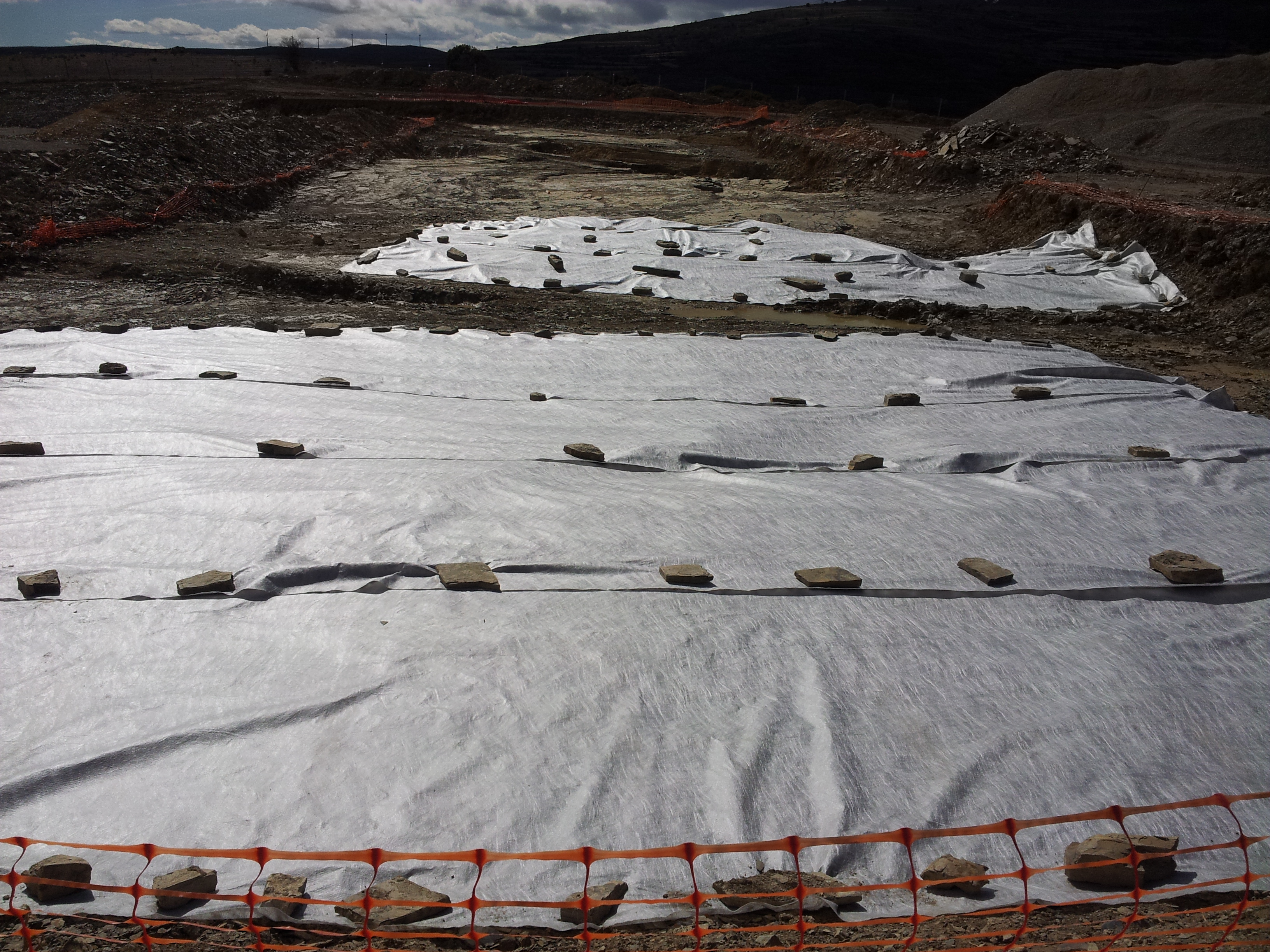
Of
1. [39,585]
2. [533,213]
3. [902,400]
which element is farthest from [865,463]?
[533,213]

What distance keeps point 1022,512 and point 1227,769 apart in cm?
147

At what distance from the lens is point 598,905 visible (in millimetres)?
1993

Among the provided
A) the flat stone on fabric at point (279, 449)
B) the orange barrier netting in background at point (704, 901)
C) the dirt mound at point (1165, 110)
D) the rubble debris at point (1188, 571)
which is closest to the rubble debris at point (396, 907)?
the orange barrier netting in background at point (704, 901)

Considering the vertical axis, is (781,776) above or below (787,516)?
below

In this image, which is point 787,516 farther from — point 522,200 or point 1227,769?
point 522,200

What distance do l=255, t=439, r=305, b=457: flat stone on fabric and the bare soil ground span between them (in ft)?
10.9

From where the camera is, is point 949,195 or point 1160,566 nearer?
point 1160,566

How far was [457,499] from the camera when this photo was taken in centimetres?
363

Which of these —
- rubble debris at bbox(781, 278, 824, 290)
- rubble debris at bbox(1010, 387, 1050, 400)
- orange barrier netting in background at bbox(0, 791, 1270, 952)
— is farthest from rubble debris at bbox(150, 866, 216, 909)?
rubble debris at bbox(781, 278, 824, 290)

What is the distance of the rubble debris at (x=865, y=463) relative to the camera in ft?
14.0

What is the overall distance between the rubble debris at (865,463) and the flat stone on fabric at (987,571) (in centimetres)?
103

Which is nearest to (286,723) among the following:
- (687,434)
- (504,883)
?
(504,883)

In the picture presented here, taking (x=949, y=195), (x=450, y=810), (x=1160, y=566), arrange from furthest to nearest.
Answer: (x=949, y=195) < (x=1160, y=566) < (x=450, y=810)

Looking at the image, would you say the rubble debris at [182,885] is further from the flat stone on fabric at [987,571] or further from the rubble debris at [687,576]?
the flat stone on fabric at [987,571]
